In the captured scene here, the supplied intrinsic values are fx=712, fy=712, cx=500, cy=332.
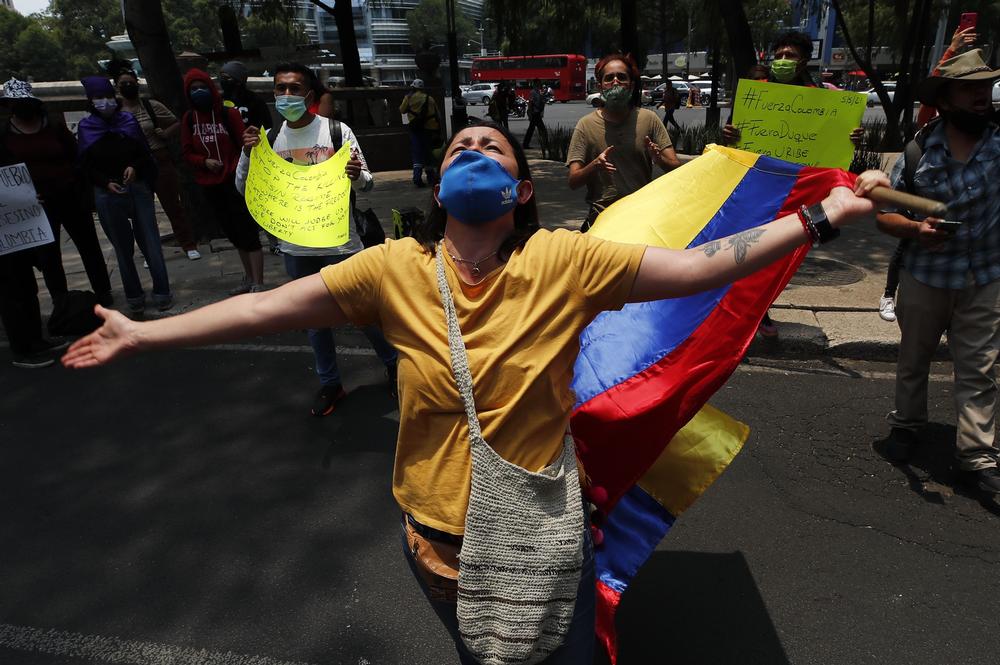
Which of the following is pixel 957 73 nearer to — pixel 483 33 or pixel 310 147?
pixel 310 147

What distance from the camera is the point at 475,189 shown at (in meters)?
1.66

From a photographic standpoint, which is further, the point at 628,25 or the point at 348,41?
the point at 348,41

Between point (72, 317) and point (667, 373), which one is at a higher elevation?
point (667, 373)

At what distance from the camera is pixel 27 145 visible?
18.8 feet

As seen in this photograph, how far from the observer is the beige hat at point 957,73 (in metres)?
3.02

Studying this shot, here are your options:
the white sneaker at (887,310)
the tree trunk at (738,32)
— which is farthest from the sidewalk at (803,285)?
the tree trunk at (738,32)

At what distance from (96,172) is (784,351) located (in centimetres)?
586

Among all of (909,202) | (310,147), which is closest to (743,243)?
(909,202)

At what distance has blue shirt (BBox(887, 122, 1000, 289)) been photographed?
3.19m

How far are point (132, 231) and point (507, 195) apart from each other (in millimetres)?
5948

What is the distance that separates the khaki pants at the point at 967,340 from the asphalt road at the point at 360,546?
0.31 meters

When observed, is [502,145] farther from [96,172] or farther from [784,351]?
[96,172]

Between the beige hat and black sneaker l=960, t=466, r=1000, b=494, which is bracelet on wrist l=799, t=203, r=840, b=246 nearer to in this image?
the beige hat

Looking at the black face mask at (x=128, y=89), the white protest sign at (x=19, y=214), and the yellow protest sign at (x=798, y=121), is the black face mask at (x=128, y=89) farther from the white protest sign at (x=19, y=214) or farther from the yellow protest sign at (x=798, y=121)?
the yellow protest sign at (x=798, y=121)
